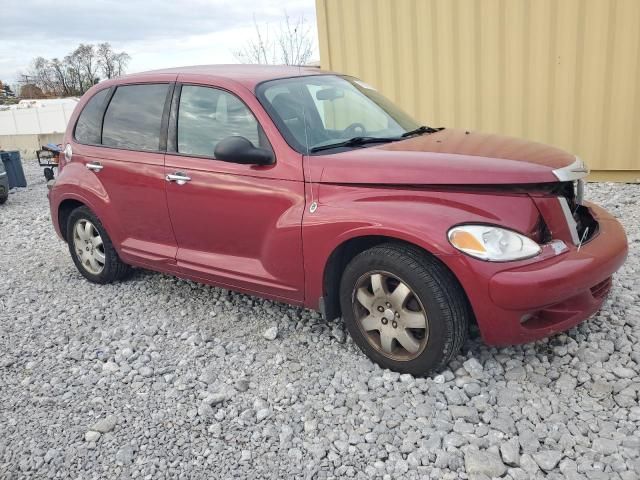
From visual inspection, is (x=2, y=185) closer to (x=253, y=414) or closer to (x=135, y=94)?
(x=135, y=94)

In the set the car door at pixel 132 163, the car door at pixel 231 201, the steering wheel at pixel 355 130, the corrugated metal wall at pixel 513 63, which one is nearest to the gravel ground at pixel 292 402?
the car door at pixel 231 201

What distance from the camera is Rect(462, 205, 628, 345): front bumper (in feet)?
9.24

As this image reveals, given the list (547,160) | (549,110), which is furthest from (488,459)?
(549,110)

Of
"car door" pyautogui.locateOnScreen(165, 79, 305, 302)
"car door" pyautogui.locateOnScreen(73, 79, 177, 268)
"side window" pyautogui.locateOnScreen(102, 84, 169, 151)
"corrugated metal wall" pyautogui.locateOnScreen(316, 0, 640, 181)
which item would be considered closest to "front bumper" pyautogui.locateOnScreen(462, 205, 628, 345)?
"car door" pyautogui.locateOnScreen(165, 79, 305, 302)

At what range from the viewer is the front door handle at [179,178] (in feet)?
13.2

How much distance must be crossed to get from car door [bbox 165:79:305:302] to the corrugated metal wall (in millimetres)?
4710

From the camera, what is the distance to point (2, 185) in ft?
34.3

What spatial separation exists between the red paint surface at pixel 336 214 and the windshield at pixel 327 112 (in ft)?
0.39

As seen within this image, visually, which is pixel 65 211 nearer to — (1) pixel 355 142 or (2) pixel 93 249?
(2) pixel 93 249

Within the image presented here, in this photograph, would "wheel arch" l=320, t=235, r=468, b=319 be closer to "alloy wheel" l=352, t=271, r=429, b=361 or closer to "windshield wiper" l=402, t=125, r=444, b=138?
"alloy wheel" l=352, t=271, r=429, b=361

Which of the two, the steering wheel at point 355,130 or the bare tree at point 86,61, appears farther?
the bare tree at point 86,61

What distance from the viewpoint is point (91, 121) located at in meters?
4.95

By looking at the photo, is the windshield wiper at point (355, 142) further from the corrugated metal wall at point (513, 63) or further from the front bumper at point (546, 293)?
the corrugated metal wall at point (513, 63)

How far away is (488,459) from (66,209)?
429 centimetres
